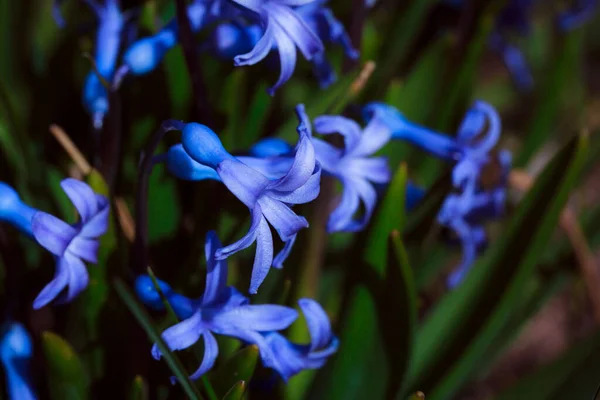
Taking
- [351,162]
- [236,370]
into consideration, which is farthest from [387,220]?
A: [236,370]

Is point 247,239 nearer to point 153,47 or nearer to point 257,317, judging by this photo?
point 257,317

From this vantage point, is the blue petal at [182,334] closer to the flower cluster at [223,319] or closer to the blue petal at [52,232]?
the flower cluster at [223,319]

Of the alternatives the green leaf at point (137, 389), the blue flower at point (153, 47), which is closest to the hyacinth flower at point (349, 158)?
the blue flower at point (153, 47)

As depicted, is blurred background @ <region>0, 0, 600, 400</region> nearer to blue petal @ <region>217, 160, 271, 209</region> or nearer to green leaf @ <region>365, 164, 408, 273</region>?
green leaf @ <region>365, 164, 408, 273</region>

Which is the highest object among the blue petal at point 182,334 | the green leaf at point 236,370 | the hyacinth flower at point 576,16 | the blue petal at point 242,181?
the hyacinth flower at point 576,16

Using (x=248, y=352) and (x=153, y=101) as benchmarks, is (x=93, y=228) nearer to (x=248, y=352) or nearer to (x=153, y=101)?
(x=248, y=352)

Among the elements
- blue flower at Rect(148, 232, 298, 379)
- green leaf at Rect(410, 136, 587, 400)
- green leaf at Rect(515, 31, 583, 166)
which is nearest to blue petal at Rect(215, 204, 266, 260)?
blue flower at Rect(148, 232, 298, 379)
